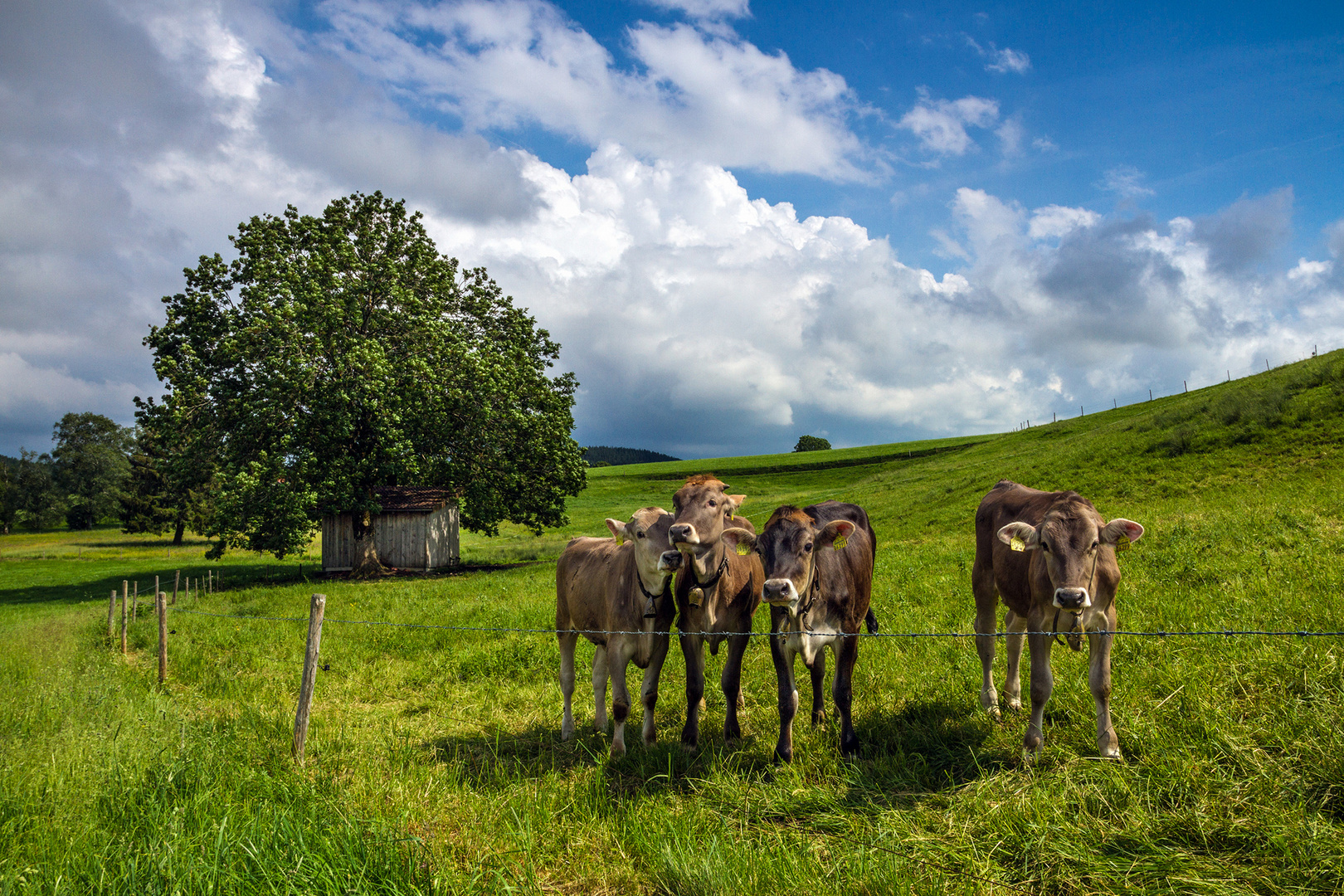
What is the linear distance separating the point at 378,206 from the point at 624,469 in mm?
62114

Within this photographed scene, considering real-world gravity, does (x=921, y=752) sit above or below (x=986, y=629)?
below

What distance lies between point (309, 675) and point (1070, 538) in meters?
6.28

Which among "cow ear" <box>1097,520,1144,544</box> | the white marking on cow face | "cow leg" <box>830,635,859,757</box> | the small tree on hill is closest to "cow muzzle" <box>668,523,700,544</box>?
the white marking on cow face

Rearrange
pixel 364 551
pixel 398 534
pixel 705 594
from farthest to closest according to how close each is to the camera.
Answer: pixel 398 534, pixel 364 551, pixel 705 594

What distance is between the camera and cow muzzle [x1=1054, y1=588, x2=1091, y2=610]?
4.66m

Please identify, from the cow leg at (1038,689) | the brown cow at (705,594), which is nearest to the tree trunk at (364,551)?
the brown cow at (705,594)

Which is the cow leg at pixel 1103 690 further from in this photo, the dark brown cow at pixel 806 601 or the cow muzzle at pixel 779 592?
the cow muzzle at pixel 779 592

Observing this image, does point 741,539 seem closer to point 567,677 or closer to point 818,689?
point 818,689

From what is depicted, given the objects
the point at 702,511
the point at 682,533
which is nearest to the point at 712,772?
the point at 682,533

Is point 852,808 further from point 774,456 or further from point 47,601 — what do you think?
point 774,456

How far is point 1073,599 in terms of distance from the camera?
4672 mm

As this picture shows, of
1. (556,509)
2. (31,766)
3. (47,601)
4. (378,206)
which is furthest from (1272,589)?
(47,601)

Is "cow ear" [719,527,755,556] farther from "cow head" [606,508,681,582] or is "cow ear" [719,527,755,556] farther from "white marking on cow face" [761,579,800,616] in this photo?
"white marking on cow face" [761,579,800,616]

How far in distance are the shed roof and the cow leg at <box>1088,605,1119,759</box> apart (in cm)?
2671
